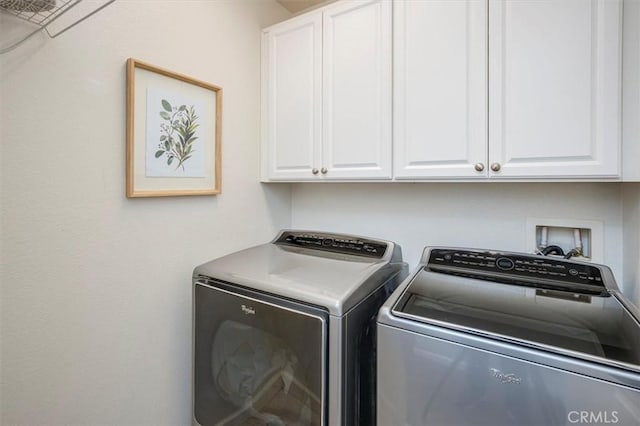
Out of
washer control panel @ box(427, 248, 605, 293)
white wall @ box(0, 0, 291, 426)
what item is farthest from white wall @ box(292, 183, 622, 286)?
white wall @ box(0, 0, 291, 426)

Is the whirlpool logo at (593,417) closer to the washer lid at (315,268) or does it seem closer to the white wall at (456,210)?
the washer lid at (315,268)

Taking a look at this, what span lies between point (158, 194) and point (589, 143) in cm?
147

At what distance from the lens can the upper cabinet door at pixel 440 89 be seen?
1.14 metres

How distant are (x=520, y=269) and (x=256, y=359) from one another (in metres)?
0.99

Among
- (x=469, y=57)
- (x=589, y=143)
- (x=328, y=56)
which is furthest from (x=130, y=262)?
(x=589, y=143)

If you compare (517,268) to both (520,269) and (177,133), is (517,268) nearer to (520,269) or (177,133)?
(520,269)

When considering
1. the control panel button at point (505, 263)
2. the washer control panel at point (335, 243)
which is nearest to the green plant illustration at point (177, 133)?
the washer control panel at point (335, 243)

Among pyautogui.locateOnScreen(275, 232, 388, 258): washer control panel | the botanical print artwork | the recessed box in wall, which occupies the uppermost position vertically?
the botanical print artwork

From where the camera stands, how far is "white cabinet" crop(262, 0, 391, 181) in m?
1.34

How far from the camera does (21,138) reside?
0.90 meters

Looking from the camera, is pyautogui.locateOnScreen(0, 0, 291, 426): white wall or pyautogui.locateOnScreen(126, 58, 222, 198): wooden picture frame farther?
pyautogui.locateOnScreen(126, 58, 222, 198): wooden picture frame

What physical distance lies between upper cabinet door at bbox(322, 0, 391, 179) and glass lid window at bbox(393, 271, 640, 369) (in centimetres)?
55

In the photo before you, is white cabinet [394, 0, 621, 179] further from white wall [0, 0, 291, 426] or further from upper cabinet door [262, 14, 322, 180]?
white wall [0, 0, 291, 426]

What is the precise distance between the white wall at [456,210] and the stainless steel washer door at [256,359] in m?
0.79
